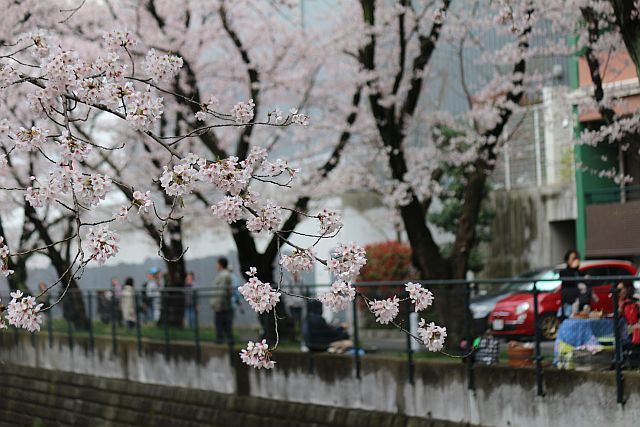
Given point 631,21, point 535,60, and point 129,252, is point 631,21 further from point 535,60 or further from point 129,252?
point 129,252

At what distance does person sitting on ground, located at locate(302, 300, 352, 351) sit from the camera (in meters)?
14.7

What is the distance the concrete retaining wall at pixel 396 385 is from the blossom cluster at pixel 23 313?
5.99 metres

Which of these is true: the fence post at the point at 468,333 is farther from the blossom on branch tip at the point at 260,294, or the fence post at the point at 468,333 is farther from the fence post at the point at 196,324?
the blossom on branch tip at the point at 260,294

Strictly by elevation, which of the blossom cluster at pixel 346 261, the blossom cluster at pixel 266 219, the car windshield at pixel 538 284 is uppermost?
the blossom cluster at pixel 266 219

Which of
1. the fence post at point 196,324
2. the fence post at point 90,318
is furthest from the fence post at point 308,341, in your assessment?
the fence post at point 90,318

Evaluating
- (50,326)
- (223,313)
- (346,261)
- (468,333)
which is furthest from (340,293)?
(50,326)

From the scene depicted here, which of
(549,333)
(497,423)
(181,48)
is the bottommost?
(497,423)

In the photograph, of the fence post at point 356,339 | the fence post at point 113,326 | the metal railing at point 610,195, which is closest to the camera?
the fence post at point 356,339

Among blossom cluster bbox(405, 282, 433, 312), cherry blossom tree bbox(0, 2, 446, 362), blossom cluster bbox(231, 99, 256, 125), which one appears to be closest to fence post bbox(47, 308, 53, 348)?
cherry blossom tree bbox(0, 2, 446, 362)

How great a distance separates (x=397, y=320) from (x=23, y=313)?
26.7 ft

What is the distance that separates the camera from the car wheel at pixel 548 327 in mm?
11016

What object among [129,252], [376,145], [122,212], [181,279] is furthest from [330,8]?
[122,212]

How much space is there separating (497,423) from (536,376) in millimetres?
727

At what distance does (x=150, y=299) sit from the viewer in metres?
18.3
